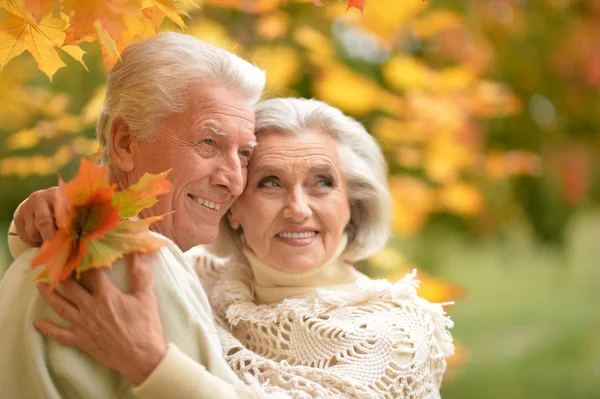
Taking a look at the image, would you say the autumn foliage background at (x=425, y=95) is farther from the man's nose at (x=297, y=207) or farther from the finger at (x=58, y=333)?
the finger at (x=58, y=333)

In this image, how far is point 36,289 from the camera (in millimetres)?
1990

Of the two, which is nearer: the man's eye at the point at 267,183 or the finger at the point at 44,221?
the finger at the point at 44,221

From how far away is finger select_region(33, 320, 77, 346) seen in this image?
190cm

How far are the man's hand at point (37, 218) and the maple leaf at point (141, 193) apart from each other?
0.21 metres

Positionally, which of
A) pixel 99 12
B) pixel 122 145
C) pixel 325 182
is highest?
pixel 325 182

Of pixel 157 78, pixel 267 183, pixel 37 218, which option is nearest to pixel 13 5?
pixel 157 78

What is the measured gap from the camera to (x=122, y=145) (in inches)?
92.7

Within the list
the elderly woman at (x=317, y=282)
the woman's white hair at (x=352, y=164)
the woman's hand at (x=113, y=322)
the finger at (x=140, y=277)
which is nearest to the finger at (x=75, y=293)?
the woman's hand at (x=113, y=322)

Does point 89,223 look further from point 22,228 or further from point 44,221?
point 22,228

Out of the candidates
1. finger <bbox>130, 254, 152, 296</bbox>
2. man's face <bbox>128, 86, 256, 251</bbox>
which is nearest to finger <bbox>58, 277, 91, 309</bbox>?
finger <bbox>130, 254, 152, 296</bbox>

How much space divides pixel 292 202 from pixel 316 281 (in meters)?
0.28

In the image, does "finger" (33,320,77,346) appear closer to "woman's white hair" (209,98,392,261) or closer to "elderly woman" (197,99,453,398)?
"elderly woman" (197,99,453,398)

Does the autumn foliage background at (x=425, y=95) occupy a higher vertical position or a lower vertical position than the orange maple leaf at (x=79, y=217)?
higher

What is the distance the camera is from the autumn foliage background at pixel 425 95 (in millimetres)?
3273
